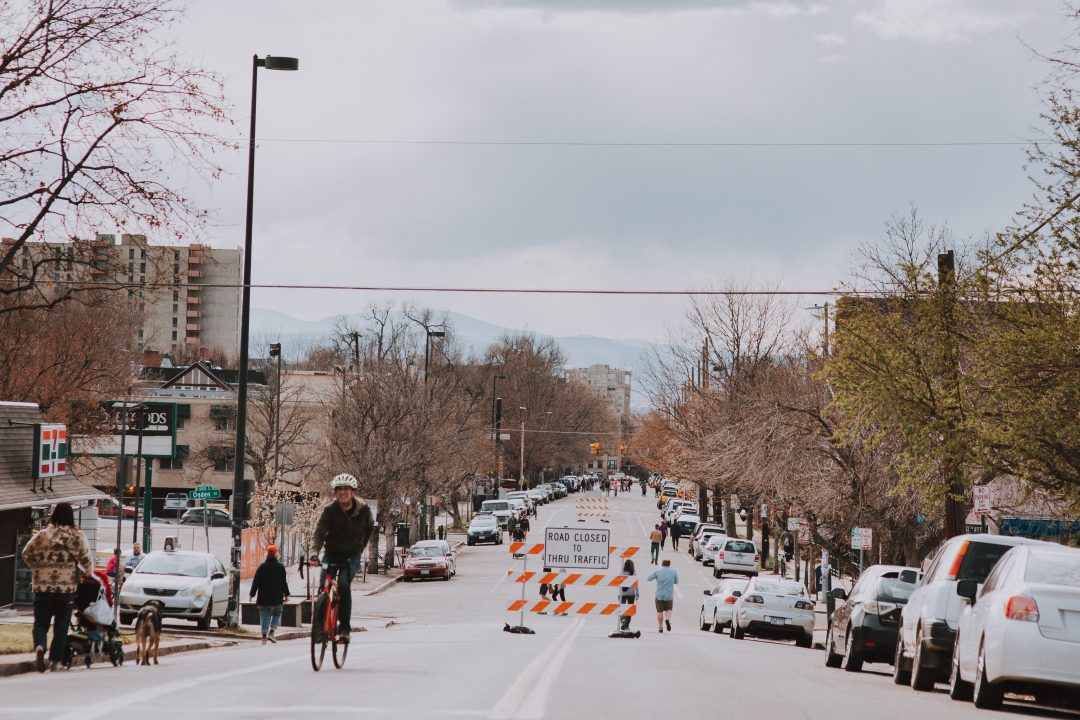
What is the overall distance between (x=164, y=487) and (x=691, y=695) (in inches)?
3246

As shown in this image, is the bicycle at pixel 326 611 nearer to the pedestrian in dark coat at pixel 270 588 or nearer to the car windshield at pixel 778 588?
the pedestrian in dark coat at pixel 270 588

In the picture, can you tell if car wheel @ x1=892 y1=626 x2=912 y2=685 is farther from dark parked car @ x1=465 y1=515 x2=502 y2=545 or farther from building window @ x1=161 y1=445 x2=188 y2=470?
building window @ x1=161 y1=445 x2=188 y2=470

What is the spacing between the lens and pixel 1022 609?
439 inches

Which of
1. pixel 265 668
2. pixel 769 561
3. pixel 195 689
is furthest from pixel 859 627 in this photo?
pixel 769 561

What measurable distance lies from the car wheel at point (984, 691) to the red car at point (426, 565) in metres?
38.6

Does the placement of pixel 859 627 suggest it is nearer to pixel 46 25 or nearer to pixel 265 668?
pixel 265 668

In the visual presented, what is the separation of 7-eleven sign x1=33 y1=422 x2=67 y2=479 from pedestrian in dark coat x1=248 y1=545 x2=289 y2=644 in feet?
23.0

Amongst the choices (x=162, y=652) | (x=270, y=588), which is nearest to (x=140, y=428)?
(x=270, y=588)

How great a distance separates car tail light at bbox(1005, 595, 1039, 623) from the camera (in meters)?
11.1

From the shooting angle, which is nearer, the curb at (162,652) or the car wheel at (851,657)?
the curb at (162,652)

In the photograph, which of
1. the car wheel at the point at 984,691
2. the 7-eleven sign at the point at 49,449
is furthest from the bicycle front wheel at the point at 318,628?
the 7-eleven sign at the point at 49,449

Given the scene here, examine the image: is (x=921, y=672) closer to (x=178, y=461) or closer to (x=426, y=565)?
(x=426, y=565)

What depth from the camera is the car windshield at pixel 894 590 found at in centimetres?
1822

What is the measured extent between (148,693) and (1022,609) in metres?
7.34
